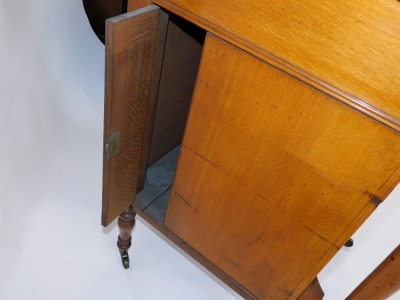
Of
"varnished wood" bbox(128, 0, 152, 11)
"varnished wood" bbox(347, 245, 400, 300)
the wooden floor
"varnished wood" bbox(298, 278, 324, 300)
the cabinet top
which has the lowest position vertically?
the wooden floor

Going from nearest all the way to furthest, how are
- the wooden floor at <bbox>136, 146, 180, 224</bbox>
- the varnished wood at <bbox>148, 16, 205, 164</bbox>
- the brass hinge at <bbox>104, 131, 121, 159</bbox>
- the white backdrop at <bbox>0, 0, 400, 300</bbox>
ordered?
the brass hinge at <bbox>104, 131, 121, 159</bbox>, the varnished wood at <bbox>148, 16, 205, 164</bbox>, the wooden floor at <bbox>136, 146, 180, 224</bbox>, the white backdrop at <bbox>0, 0, 400, 300</bbox>

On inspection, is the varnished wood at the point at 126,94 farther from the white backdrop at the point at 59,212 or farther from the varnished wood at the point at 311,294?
the varnished wood at the point at 311,294

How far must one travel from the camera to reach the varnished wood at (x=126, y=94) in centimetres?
74

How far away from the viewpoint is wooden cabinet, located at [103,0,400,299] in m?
0.59

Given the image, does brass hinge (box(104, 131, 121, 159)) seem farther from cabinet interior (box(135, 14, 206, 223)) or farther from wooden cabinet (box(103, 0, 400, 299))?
cabinet interior (box(135, 14, 206, 223))

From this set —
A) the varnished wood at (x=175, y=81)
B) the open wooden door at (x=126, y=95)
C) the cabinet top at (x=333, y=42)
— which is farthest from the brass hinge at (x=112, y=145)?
the cabinet top at (x=333, y=42)

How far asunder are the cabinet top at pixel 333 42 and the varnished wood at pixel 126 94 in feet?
0.58

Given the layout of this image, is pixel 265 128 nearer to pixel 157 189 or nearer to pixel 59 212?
pixel 157 189

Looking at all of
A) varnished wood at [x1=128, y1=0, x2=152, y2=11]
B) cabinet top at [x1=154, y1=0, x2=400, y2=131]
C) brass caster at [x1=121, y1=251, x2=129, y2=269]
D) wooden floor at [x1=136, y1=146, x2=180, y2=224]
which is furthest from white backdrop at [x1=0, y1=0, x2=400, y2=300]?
cabinet top at [x1=154, y1=0, x2=400, y2=131]

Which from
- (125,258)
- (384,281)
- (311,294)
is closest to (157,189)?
(125,258)

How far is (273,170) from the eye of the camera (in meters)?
0.78

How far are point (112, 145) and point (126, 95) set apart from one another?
5.3 inches

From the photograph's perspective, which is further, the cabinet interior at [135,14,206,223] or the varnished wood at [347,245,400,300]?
the cabinet interior at [135,14,206,223]

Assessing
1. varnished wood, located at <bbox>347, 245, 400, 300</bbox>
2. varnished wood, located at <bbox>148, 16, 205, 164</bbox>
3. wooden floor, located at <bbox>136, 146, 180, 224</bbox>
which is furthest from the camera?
wooden floor, located at <bbox>136, 146, 180, 224</bbox>
